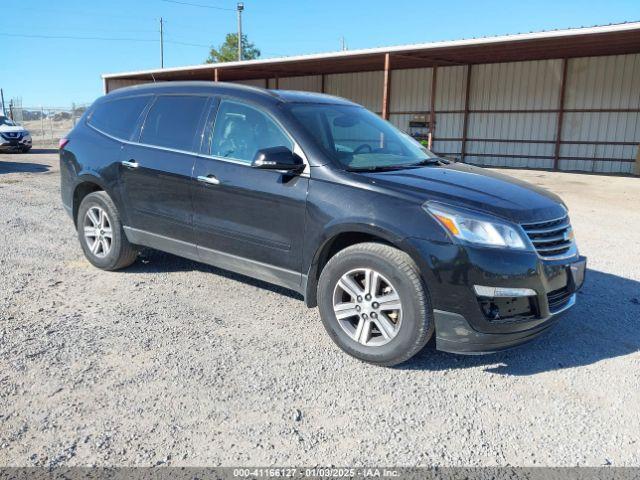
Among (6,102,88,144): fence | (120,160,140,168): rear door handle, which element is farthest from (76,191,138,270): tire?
(6,102,88,144): fence

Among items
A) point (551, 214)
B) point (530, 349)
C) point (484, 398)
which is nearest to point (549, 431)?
point (484, 398)

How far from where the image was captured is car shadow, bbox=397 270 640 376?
11.9 ft

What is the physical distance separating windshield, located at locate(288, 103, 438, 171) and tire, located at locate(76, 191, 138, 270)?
219cm

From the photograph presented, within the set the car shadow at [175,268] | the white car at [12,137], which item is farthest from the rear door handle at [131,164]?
the white car at [12,137]

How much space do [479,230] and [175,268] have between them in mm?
3452

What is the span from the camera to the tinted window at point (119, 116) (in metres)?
5.18

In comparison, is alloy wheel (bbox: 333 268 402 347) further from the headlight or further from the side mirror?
the side mirror

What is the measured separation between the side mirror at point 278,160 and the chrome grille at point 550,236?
157 centimetres

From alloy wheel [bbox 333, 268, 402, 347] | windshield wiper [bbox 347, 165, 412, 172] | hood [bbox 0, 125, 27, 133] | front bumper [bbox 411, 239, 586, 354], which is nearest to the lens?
front bumper [bbox 411, 239, 586, 354]

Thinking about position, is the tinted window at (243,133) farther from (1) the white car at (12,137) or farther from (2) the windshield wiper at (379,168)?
(1) the white car at (12,137)

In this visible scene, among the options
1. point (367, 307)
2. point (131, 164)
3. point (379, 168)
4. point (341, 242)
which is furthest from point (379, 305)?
point (131, 164)

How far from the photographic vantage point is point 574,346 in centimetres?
394

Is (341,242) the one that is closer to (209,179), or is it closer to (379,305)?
(379,305)

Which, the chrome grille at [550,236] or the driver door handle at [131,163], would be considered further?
the driver door handle at [131,163]
